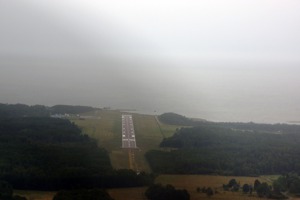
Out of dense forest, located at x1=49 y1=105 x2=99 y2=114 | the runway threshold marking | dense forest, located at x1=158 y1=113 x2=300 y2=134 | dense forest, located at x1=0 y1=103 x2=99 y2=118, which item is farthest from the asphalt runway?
dense forest, located at x1=0 y1=103 x2=99 y2=118

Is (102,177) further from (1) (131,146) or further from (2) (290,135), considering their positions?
(2) (290,135)

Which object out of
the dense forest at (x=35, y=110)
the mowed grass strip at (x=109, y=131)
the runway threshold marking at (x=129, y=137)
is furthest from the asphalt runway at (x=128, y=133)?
the dense forest at (x=35, y=110)

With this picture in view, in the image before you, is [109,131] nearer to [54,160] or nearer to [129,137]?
[129,137]

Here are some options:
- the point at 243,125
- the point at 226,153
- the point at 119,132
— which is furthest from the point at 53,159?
the point at 243,125

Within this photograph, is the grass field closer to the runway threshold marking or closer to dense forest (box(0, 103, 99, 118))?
the runway threshold marking

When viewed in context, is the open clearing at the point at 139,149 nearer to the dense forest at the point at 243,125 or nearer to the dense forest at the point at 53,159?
the dense forest at the point at 53,159

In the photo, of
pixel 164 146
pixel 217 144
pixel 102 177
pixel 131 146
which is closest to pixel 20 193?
pixel 102 177
